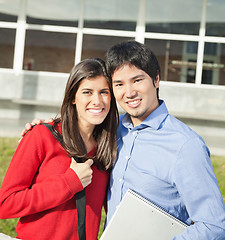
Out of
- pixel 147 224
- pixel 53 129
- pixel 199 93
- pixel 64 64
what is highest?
pixel 64 64

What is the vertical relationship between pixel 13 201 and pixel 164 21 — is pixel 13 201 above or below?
below

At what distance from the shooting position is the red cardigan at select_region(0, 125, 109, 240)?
1911 millimetres

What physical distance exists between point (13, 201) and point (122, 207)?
0.59 metres

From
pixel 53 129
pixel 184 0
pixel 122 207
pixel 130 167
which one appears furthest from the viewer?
pixel 184 0

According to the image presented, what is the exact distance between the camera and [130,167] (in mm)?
2025

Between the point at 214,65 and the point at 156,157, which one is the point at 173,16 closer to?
the point at 214,65

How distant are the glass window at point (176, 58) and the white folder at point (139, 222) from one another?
8290mm

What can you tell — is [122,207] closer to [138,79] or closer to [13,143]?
[138,79]

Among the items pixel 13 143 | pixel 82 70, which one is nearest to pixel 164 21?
pixel 13 143

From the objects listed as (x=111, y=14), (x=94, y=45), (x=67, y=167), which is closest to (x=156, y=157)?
(x=67, y=167)

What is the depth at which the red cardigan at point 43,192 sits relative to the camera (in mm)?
1911

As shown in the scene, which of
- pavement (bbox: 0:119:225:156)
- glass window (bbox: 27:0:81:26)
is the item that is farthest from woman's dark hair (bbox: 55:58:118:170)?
glass window (bbox: 27:0:81:26)

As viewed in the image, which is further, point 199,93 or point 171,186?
point 199,93

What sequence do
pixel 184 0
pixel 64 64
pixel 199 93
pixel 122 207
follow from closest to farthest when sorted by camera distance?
pixel 122 207 → pixel 199 93 → pixel 184 0 → pixel 64 64
